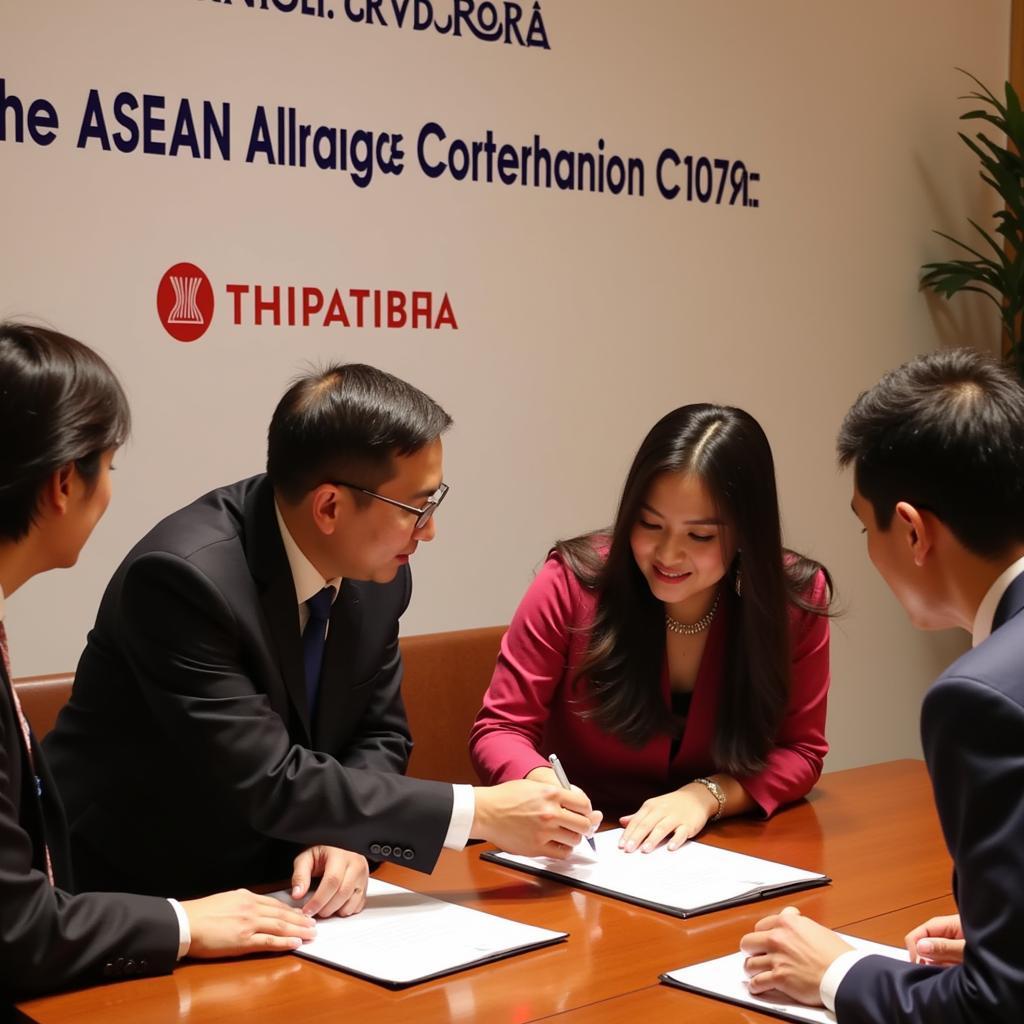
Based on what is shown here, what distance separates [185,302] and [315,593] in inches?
58.1

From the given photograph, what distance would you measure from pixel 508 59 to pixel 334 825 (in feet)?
8.89

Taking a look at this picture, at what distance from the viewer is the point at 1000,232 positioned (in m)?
5.24

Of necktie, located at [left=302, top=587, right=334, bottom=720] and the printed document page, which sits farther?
necktie, located at [left=302, top=587, right=334, bottom=720]

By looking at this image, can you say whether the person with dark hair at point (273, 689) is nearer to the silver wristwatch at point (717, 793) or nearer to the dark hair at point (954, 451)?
the silver wristwatch at point (717, 793)

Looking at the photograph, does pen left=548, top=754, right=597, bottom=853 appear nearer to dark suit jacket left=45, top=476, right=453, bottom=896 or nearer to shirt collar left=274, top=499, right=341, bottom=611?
dark suit jacket left=45, top=476, right=453, bottom=896

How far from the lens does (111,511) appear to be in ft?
11.6

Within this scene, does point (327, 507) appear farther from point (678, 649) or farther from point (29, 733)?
point (678, 649)

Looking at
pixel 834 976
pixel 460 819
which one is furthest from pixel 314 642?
pixel 834 976

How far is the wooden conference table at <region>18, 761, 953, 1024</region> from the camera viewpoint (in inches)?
67.0

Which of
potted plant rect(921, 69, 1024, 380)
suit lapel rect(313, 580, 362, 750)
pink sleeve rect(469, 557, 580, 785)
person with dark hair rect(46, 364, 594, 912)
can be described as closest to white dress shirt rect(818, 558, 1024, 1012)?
person with dark hair rect(46, 364, 594, 912)

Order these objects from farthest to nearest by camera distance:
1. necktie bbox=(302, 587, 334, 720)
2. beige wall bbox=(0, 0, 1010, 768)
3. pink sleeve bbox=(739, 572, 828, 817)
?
1. beige wall bbox=(0, 0, 1010, 768)
2. pink sleeve bbox=(739, 572, 828, 817)
3. necktie bbox=(302, 587, 334, 720)

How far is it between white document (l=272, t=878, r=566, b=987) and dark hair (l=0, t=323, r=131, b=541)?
68 centimetres

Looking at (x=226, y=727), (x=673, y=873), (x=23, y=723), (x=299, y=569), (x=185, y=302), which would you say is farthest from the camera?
(x=185, y=302)

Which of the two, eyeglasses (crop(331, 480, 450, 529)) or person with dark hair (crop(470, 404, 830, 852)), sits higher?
eyeglasses (crop(331, 480, 450, 529))
